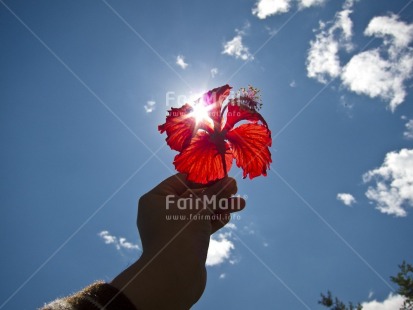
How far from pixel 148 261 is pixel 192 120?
1.94 m

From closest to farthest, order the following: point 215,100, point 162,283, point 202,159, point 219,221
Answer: point 162,283, point 219,221, point 202,159, point 215,100

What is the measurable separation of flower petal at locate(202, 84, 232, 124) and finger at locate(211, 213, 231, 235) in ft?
4.06

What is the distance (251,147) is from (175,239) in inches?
69.5

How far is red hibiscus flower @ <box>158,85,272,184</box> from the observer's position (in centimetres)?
365

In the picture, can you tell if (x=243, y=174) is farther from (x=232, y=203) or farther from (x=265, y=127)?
(x=232, y=203)

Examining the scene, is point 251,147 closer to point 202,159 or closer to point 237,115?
point 237,115

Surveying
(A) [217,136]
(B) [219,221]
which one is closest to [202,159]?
(A) [217,136]

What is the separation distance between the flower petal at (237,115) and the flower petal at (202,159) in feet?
1.06

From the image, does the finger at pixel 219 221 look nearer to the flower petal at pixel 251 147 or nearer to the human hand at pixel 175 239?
the human hand at pixel 175 239

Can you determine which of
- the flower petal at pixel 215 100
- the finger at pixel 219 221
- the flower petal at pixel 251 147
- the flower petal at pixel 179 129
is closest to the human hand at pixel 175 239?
the finger at pixel 219 221

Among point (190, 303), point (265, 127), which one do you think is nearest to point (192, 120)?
point (265, 127)

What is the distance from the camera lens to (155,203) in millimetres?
2598

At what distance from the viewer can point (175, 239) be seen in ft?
7.73

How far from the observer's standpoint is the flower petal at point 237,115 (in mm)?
3785
